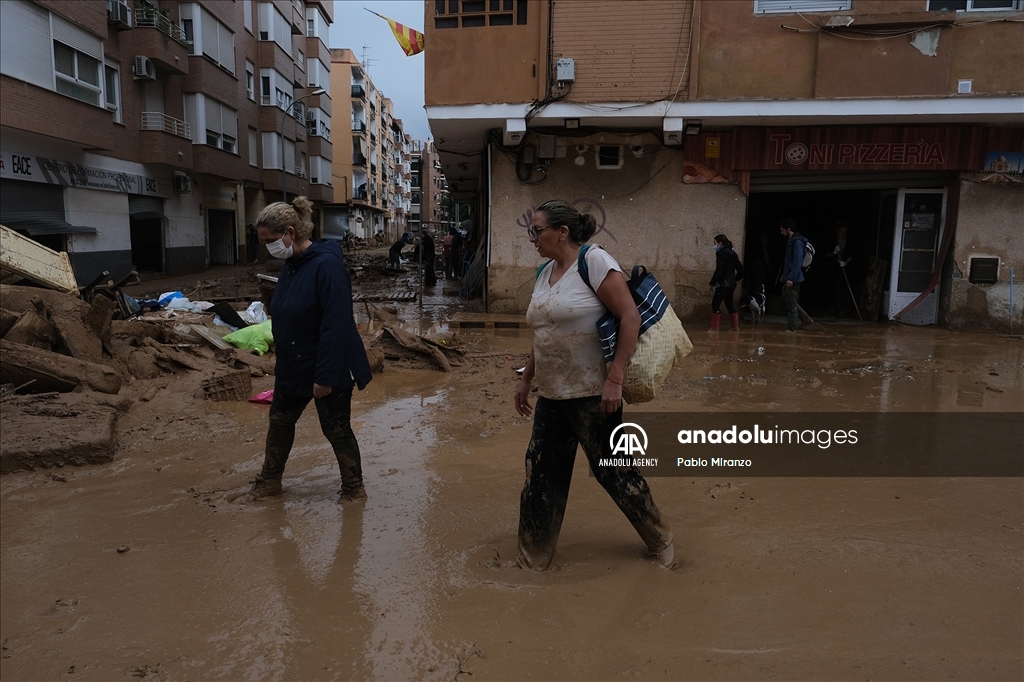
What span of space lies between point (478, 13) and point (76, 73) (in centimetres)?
1274

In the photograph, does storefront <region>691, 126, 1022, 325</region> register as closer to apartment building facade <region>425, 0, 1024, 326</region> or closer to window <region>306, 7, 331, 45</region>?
apartment building facade <region>425, 0, 1024, 326</region>

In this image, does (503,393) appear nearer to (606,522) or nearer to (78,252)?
(606,522)

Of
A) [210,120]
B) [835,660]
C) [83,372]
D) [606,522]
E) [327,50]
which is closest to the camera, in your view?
[835,660]

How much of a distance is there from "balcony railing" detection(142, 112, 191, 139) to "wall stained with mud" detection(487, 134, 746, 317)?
1514cm

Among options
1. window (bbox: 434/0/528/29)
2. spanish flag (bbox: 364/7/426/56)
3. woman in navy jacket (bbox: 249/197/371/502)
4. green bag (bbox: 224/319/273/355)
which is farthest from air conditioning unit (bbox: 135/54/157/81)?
woman in navy jacket (bbox: 249/197/371/502)

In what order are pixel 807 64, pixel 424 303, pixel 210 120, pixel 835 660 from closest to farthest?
pixel 835 660
pixel 807 64
pixel 424 303
pixel 210 120

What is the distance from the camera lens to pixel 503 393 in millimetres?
7066

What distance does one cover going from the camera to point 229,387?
22.3 feet

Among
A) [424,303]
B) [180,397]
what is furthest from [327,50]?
[180,397]

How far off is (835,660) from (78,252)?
2037cm

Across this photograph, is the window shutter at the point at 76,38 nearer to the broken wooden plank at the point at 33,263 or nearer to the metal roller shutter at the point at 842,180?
the broken wooden plank at the point at 33,263

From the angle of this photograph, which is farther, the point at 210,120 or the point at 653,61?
the point at 210,120

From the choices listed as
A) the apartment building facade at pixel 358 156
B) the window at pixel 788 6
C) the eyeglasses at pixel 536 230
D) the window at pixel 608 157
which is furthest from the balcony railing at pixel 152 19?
the apartment building facade at pixel 358 156

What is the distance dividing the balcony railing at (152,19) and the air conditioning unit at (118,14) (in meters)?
0.61
